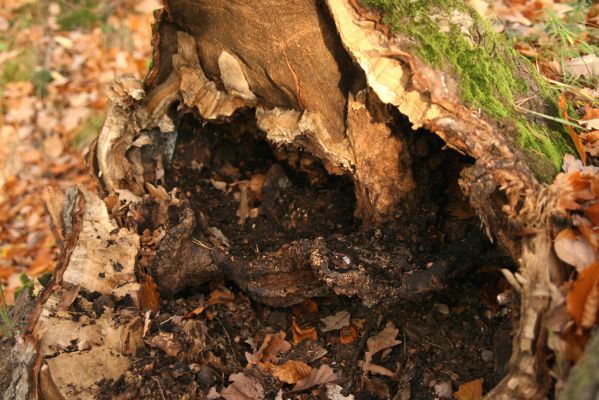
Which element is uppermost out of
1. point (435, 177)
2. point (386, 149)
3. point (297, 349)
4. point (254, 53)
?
point (254, 53)

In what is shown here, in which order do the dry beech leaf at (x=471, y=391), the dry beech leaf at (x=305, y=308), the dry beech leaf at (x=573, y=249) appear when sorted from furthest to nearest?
the dry beech leaf at (x=305, y=308)
the dry beech leaf at (x=471, y=391)
the dry beech leaf at (x=573, y=249)

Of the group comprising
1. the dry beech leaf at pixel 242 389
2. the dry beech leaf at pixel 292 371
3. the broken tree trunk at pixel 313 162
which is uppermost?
the broken tree trunk at pixel 313 162

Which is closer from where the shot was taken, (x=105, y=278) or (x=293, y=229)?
(x=105, y=278)

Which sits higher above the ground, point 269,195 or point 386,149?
point 386,149

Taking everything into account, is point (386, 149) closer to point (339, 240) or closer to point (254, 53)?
point (339, 240)

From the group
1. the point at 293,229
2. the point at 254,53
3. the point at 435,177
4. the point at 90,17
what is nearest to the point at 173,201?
the point at 293,229

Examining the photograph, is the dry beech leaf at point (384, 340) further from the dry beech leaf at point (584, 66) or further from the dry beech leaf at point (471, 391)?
the dry beech leaf at point (584, 66)

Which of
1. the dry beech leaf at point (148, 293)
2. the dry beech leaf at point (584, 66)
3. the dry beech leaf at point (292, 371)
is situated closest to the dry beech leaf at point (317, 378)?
the dry beech leaf at point (292, 371)
